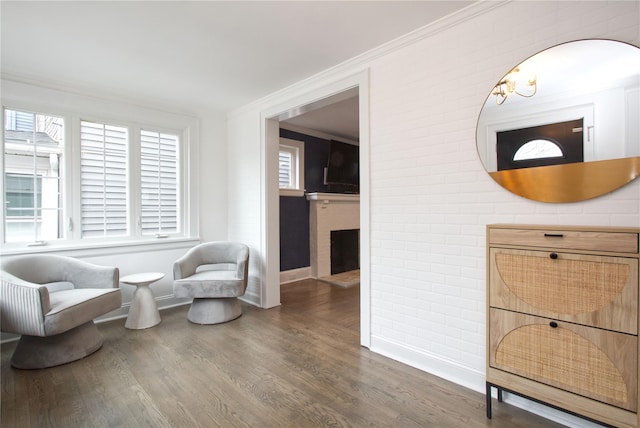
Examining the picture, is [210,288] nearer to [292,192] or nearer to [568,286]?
[292,192]

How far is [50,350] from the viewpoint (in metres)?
2.45

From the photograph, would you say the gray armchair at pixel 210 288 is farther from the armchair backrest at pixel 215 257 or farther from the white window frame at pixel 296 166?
the white window frame at pixel 296 166

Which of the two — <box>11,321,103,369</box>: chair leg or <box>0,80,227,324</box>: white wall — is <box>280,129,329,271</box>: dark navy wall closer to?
<box>0,80,227,324</box>: white wall

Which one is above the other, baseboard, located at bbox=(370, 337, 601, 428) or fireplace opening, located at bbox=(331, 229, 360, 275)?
fireplace opening, located at bbox=(331, 229, 360, 275)

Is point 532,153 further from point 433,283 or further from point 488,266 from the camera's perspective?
point 433,283

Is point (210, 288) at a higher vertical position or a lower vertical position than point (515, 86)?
lower

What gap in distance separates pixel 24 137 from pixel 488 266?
4.16 meters

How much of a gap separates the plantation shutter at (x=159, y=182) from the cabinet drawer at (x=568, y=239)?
3.62m

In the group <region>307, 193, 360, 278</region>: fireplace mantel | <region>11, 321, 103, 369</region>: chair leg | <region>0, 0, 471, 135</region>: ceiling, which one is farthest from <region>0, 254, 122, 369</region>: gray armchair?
<region>307, 193, 360, 278</region>: fireplace mantel

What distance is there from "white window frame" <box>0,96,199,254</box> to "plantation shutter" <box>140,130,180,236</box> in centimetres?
6

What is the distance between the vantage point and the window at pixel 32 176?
2988 millimetres

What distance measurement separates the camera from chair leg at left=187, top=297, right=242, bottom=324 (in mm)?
3332

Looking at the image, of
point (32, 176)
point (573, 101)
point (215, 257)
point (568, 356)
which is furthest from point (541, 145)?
point (32, 176)

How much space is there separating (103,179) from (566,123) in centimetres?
415
